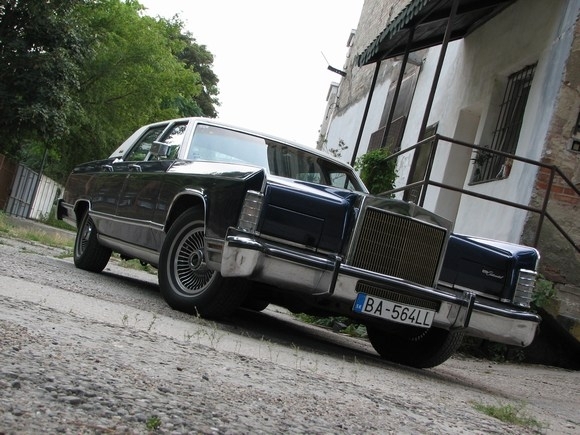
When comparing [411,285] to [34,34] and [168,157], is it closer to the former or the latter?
[168,157]

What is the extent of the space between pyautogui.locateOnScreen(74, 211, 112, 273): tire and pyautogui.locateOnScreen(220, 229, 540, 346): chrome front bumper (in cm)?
366

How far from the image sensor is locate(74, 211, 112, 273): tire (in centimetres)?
895

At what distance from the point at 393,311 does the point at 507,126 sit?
675 centimetres

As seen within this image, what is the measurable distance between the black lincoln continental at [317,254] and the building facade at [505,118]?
262cm

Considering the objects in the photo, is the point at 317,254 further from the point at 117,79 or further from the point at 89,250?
the point at 117,79

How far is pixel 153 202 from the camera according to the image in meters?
7.28

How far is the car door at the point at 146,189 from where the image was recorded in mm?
7273

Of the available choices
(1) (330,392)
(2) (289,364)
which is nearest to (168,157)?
(2) (289,364)

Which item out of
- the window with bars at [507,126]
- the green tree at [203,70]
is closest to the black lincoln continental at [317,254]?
the window with bars at [507,126]

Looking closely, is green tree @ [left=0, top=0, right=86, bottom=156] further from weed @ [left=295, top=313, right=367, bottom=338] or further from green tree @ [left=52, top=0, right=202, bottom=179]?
weed @ [left=295, top=313, right=367, bottom=338]

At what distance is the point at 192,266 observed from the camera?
6344mm

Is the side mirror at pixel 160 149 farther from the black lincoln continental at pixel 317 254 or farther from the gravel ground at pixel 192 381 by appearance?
the gravel ground at pixel 192 381

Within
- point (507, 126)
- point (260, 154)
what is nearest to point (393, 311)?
point (260, 154)

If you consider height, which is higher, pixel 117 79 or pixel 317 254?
pixel 117 79
